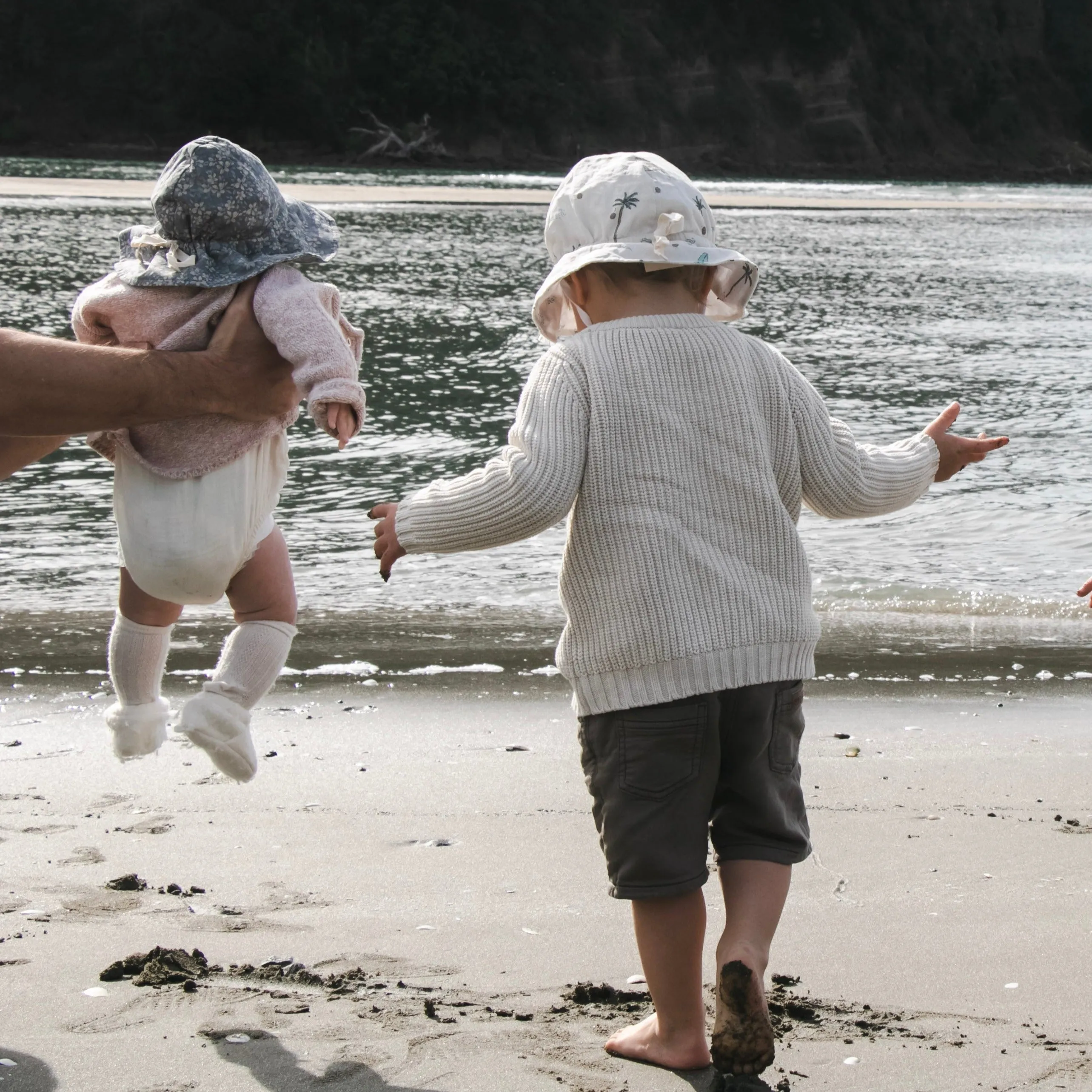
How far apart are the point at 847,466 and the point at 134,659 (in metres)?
1.26

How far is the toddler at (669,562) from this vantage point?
2.15 metres

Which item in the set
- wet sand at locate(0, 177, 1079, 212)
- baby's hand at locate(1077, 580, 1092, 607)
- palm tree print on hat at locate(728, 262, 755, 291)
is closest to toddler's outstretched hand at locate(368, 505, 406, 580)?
palm tree print on hat at locate(728, 262, 755, 291)

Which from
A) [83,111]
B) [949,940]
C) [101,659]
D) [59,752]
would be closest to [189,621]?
[101,659]

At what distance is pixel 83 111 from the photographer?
67.1m

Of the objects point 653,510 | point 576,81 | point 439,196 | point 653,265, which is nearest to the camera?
point 653,510

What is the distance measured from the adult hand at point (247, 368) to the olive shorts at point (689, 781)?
708 mm

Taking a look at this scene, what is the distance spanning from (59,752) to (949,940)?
2.15m

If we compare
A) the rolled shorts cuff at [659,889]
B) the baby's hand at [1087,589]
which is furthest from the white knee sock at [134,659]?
the baby's hand at [1087,589]

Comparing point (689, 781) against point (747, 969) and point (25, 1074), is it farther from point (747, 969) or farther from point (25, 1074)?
point (25, 1074)

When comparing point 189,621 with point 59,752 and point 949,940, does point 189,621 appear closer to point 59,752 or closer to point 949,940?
point 59,752

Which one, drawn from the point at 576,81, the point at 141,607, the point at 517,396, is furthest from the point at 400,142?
the point at 141,607

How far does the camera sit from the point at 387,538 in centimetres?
222

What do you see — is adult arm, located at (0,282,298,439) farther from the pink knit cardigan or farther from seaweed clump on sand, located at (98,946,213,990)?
seaweed clump on sand, located at (98,946,213,990)

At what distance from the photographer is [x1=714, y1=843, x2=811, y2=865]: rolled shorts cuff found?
2240mm
